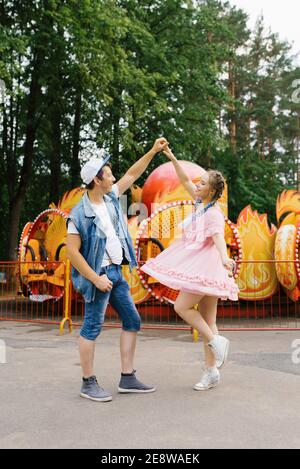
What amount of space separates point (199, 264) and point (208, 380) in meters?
1.00

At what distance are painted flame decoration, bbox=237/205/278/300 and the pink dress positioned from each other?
5.89m

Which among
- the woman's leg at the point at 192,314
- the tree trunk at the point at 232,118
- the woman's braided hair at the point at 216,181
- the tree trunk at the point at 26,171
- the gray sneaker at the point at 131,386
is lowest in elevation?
A: the gray sneaker at the point at 131,386

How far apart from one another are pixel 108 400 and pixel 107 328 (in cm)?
470

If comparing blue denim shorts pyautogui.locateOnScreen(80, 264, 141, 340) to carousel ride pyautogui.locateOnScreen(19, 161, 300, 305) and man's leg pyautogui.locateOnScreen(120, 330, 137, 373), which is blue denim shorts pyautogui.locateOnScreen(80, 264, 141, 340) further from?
carousel ride pyautogui.locateOnScreen(19, 161, 300, 305)

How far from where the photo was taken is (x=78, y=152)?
73.4ft

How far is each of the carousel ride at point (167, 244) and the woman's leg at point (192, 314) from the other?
14.9 ft

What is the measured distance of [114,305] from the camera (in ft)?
14.7

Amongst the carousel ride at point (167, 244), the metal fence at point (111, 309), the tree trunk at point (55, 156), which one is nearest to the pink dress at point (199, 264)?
the carousel ride at point (167, 244)

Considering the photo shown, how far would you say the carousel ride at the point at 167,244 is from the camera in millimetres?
9859

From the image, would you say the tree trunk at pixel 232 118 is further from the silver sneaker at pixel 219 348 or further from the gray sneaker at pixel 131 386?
the gray sneaker at pixel 131 386

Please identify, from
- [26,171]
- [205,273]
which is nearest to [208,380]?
[205,273]
